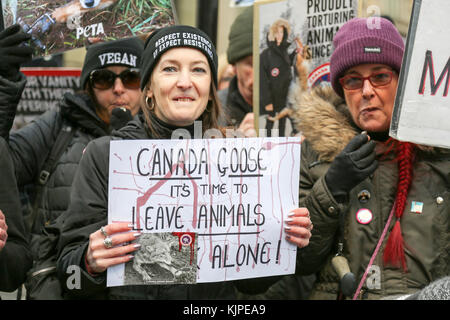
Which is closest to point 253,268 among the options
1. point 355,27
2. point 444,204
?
point 444,204

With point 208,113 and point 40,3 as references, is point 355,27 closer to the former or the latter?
point 208,113

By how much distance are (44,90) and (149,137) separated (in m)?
2.41

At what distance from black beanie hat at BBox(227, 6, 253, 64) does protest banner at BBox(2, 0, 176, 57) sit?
139cm

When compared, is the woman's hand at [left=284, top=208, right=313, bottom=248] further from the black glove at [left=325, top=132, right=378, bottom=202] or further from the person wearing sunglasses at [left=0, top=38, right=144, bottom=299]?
the person wearing sunglasses at [left=0, top=38, right=144, bottom=299]

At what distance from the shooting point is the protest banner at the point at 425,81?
2.78 m

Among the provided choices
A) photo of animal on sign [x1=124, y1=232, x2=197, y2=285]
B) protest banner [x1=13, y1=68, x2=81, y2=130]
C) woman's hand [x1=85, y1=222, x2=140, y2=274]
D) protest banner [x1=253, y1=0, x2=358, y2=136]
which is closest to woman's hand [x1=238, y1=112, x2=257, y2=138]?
protest banner [x1=253, y1=0, x2=358, y2=136]

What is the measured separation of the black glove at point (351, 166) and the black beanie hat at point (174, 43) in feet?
2.41

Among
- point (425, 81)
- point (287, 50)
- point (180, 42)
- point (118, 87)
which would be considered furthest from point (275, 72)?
point (425, 81)

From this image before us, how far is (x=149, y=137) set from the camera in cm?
296

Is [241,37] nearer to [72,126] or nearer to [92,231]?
[72,126]

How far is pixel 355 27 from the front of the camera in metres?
3.38

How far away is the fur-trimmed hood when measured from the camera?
3408mm

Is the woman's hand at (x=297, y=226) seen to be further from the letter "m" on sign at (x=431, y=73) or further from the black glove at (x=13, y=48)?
the black glove at (x=13, y=48)
